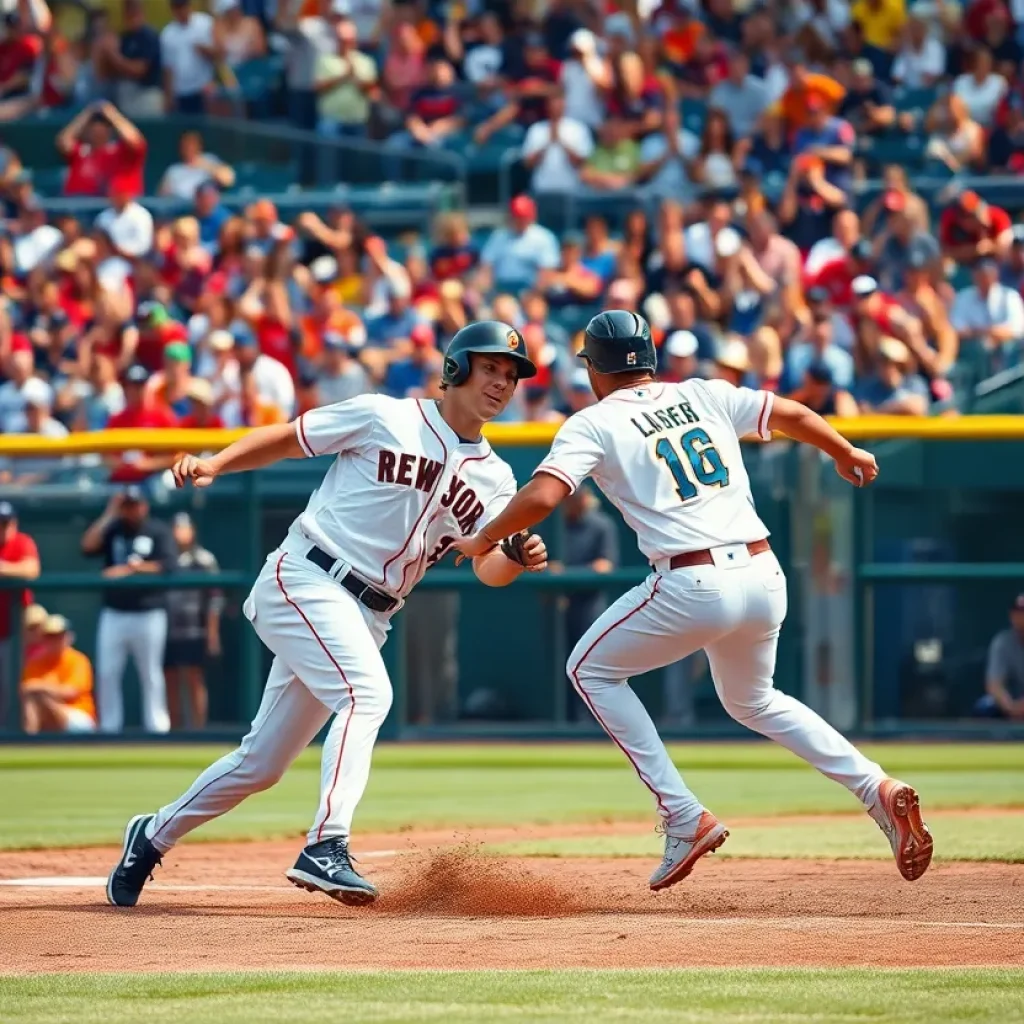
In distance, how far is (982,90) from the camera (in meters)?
16.0

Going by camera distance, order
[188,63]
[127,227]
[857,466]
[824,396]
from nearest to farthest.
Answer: [857,466]
[824,396]
[127,227]
[188,63]

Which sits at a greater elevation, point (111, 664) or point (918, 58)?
point (918, 58)

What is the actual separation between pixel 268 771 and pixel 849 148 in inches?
424

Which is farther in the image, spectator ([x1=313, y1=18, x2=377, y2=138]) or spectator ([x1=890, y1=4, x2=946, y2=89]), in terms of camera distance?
spectator ([x1=313, y1=18, x2=377, y2=138])

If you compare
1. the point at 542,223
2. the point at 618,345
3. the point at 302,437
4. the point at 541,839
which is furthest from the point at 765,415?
the point at 542,223

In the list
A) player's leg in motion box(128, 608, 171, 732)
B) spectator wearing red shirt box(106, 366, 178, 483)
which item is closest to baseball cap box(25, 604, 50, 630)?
player's leg in motion box(128, 608, 171, 732)

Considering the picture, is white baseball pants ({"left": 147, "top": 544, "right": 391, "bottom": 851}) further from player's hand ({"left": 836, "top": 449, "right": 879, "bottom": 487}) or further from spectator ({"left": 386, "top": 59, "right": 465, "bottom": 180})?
spectator ({"left": 386, "top": 59, "right": 465, "bottom": 180})

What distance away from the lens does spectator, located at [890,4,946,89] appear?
16.7 meters

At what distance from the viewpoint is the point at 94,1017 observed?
4.05 m

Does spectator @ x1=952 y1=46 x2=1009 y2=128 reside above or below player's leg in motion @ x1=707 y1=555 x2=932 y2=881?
above

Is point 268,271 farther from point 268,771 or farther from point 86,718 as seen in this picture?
point 268,771

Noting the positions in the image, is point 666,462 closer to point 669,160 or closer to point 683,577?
point 683,577

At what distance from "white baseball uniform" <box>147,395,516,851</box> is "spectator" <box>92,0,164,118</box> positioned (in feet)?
44.1

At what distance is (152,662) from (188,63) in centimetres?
847
